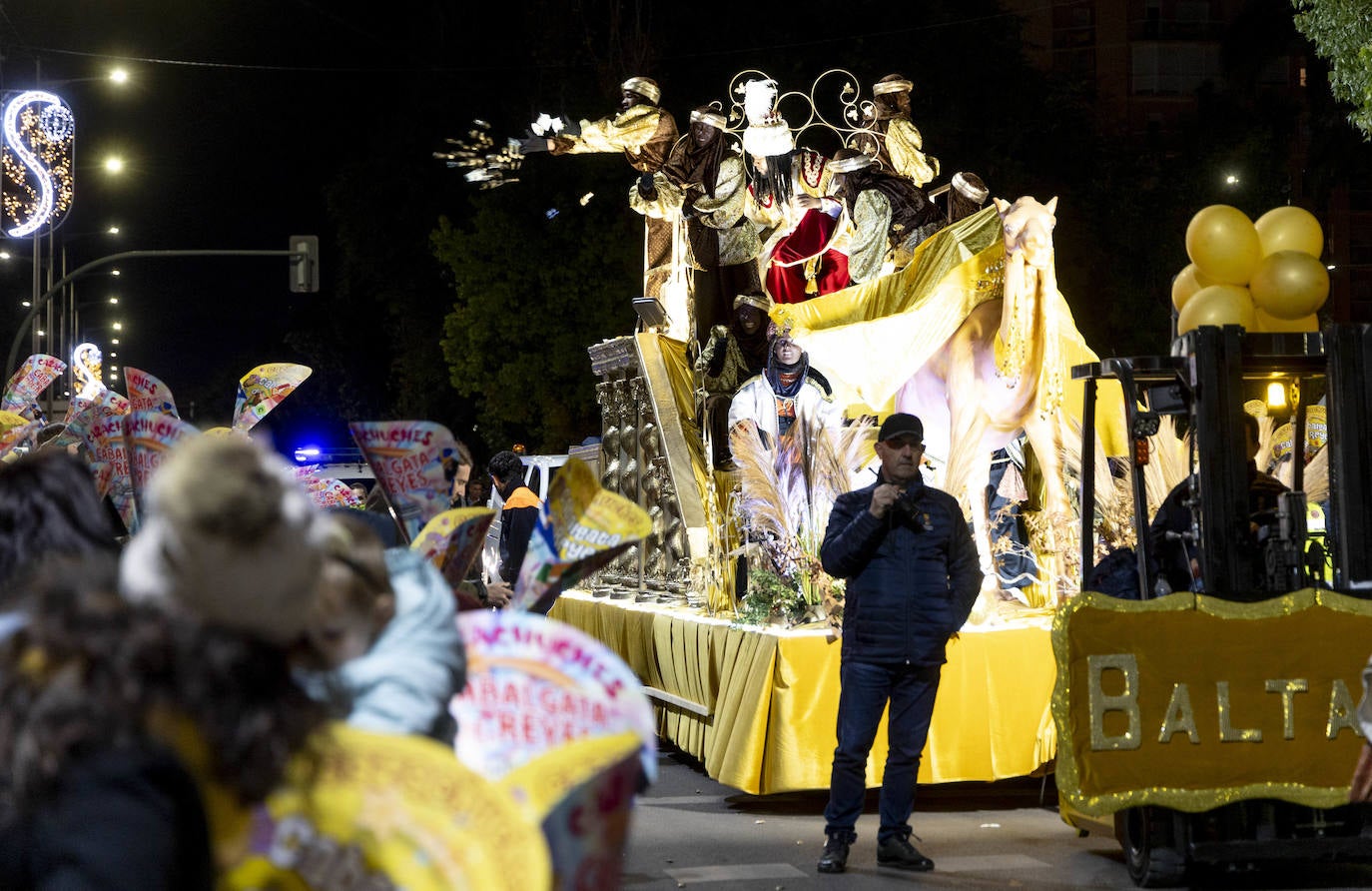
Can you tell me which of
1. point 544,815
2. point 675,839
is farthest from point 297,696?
point 675,839

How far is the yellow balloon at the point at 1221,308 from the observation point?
7711mm

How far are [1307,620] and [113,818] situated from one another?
5.94 metres

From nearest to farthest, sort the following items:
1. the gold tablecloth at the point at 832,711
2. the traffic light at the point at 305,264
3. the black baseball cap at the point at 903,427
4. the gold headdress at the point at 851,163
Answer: the black baseball cap at the point at 903,427, the gold tablecloth at the point at 832,711, the gold headdress at the point at 851,163, the traffic light at the point at 305,264

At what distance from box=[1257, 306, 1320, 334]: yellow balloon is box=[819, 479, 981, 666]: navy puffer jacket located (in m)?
1.68

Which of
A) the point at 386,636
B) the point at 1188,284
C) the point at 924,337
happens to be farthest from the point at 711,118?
the point at 386,636

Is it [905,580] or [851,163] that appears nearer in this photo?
[905,580]

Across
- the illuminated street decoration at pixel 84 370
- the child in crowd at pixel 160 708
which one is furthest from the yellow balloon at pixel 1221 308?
the illuminated street decoration at pixel 84 370

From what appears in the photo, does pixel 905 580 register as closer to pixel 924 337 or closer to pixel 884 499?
pixel 884 499

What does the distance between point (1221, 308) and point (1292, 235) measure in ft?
1.74

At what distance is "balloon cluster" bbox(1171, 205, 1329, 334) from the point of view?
7742 millimetres

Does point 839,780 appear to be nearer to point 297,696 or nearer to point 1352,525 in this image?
point 1352,525

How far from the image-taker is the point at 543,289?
33469mm

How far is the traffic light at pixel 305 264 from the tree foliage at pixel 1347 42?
17.4 meters

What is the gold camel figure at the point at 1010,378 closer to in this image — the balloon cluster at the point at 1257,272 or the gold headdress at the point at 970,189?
the gold headdress at the point at 970,189
